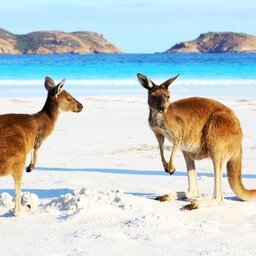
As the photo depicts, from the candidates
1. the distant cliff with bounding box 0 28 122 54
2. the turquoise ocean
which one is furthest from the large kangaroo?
the distant cliff with bounding box 0 28 122 54

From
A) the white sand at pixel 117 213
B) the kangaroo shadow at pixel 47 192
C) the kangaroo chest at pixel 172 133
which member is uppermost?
the kangaroo chest at pixel 172 133

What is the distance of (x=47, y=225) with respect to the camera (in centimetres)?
433

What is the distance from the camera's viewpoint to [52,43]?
11650 cm

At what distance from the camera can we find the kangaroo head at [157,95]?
4.76 meters

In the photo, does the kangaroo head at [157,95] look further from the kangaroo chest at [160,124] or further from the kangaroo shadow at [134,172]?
the kangaroo shadow at [134,172]

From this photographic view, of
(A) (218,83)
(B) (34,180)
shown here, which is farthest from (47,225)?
(A) (218,83)

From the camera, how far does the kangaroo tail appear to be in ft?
16.5

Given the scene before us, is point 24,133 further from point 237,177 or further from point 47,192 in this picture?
point 237,177

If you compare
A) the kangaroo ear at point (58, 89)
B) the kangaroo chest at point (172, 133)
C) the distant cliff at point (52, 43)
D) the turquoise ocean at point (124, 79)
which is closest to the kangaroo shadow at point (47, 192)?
the kangaroo ear at point (58, 89)

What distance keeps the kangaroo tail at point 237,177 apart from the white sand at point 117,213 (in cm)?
8

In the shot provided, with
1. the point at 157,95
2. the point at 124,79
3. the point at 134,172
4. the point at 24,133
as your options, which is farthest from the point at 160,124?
the point at 124,79

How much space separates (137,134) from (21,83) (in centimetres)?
1564

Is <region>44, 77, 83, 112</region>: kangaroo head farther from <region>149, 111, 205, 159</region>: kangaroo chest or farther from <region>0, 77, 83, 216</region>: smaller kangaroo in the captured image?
<region>149, 111, 205, 159</region>: kangaroo chest

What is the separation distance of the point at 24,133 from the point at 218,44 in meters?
118
